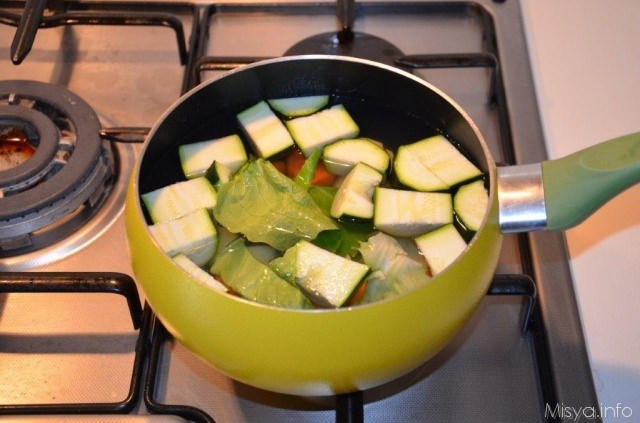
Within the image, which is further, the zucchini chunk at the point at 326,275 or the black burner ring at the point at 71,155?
the black burner ring at the point at 71,155

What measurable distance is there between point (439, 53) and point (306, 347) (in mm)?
502

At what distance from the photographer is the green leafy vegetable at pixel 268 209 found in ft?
1.96

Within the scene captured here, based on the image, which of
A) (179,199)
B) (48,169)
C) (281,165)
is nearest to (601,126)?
(281,165)

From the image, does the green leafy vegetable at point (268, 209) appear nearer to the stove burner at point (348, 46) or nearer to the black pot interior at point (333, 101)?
the black pot interior at point (333, 101)

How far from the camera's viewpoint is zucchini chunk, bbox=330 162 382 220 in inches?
24.4

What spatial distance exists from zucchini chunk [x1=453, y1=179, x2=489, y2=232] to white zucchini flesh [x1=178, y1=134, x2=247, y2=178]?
19 centimetres

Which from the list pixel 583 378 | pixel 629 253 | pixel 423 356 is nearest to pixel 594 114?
pixel 629 253

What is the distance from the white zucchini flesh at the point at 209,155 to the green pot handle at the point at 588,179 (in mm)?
267

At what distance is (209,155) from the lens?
0.66m

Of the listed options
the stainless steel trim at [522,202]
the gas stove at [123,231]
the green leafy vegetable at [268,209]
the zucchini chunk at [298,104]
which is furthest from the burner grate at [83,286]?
the stainless steel trim at [522,202]

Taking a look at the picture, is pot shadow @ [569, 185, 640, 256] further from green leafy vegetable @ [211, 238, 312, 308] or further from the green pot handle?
green leafy vegetable @ [211, 238, 312, 308]

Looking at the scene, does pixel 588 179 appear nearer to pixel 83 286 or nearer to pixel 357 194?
pixel 357 194

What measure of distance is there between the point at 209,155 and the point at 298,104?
10cm

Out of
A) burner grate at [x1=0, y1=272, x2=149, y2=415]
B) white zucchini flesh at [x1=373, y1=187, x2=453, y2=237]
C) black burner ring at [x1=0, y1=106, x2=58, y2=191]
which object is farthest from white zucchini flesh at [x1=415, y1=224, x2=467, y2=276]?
black burner ring at [x1=0, y1=106, x2=58, y2=191]
